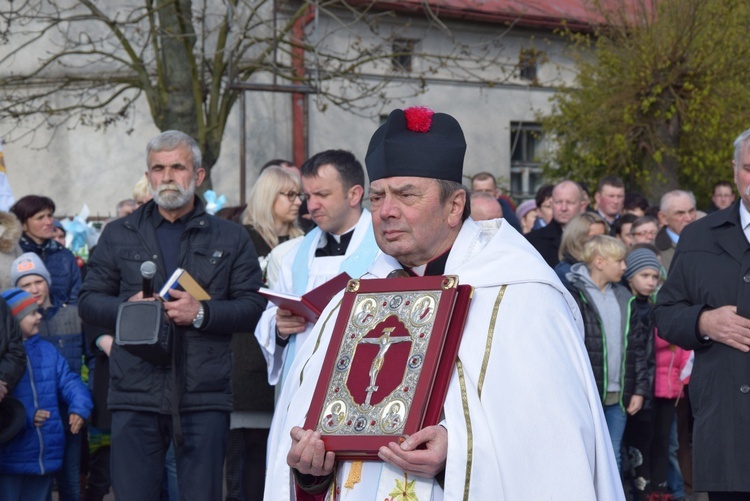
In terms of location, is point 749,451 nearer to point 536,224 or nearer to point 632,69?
point 536,224

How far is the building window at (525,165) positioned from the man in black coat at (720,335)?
853 inches

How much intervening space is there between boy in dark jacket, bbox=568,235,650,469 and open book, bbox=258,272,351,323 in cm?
289

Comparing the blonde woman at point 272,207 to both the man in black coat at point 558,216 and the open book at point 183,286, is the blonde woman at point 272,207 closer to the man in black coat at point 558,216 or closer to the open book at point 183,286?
the open book at point 183,286

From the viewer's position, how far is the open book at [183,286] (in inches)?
234

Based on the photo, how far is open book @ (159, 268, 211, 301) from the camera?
5938 mm

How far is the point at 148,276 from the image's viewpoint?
18.9 feet

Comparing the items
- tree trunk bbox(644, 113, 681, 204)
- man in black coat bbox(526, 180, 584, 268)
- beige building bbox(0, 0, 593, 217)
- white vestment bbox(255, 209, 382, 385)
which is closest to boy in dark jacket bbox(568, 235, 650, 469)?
man in black coat bbox(526, 180, 584, 268)

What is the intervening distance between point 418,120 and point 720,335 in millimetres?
2101

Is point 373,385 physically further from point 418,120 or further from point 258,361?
point 258,361

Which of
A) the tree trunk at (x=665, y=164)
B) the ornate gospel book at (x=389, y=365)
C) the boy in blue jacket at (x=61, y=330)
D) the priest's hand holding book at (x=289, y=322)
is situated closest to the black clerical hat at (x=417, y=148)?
the ornate gospel book at (x=389, y=365)

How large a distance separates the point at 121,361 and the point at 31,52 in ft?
60.7

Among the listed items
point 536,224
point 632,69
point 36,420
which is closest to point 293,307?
point 36,420

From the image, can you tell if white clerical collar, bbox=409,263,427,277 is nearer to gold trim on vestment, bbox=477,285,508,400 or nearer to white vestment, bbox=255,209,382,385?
gold trim on vestment, bbox=477,285,508,400

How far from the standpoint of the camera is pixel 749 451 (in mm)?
5273
